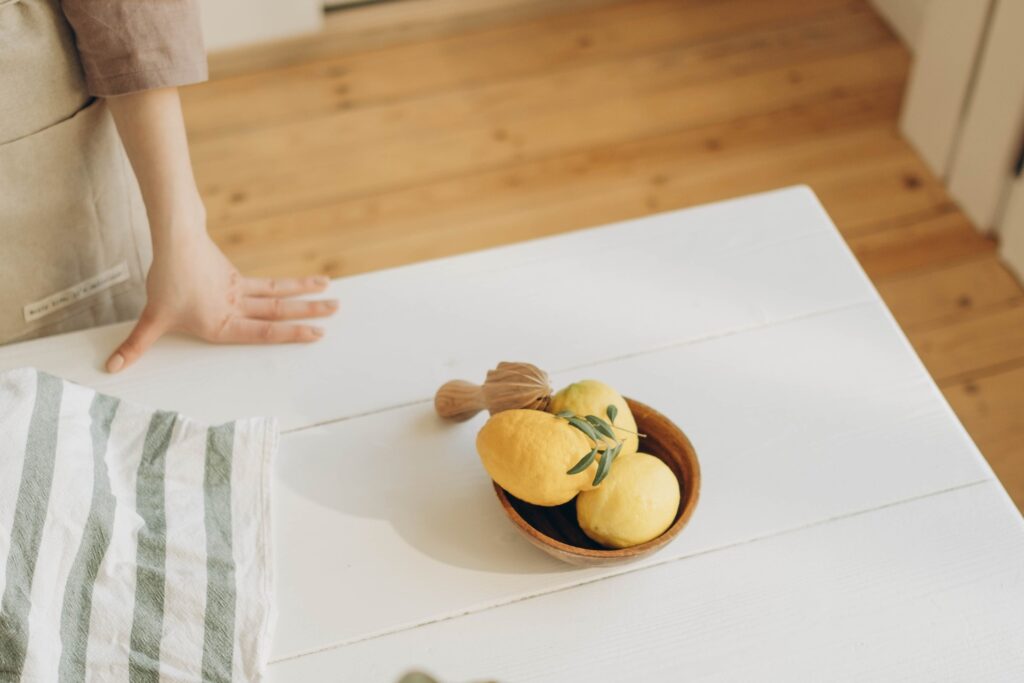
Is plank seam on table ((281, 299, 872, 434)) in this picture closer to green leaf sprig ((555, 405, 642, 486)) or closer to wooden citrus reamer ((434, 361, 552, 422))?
wooden citrus reamer ((434, 361, 552, 422))

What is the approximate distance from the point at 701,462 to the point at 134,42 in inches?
24.2

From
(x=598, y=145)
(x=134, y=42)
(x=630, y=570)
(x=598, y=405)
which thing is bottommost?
(x=598, y=145)

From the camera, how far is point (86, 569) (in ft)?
2.73

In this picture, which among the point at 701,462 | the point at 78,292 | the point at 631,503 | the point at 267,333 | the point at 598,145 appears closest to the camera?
the point at 631,503

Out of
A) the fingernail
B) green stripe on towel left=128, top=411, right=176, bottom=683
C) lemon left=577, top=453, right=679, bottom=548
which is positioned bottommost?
green stripe on towel left=128, top=411, right=176, bottom=683

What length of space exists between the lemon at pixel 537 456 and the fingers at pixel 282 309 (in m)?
0.28

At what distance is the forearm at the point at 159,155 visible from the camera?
106 cm

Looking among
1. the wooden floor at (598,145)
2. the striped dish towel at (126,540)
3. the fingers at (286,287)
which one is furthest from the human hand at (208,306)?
the wooden floor at (598,145)

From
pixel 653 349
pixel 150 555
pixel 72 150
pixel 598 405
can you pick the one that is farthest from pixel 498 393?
pixel 72 150

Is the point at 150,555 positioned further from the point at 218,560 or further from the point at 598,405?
the point at 598,405

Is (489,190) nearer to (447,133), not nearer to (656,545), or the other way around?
(447,133)

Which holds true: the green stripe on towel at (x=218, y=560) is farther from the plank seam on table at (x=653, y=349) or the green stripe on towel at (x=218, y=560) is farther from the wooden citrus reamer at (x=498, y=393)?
the wooden citrus reamer at (x=498, y=393)

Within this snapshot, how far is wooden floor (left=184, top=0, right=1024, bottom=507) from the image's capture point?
1.88m

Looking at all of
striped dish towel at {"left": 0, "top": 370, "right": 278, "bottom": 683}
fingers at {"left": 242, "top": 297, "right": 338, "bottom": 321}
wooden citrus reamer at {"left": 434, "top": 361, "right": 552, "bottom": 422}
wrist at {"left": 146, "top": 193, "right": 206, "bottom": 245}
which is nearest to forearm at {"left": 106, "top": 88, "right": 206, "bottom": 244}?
wrist at {"left": 146, "top": 193, "right": 206, "bottom": 245}
